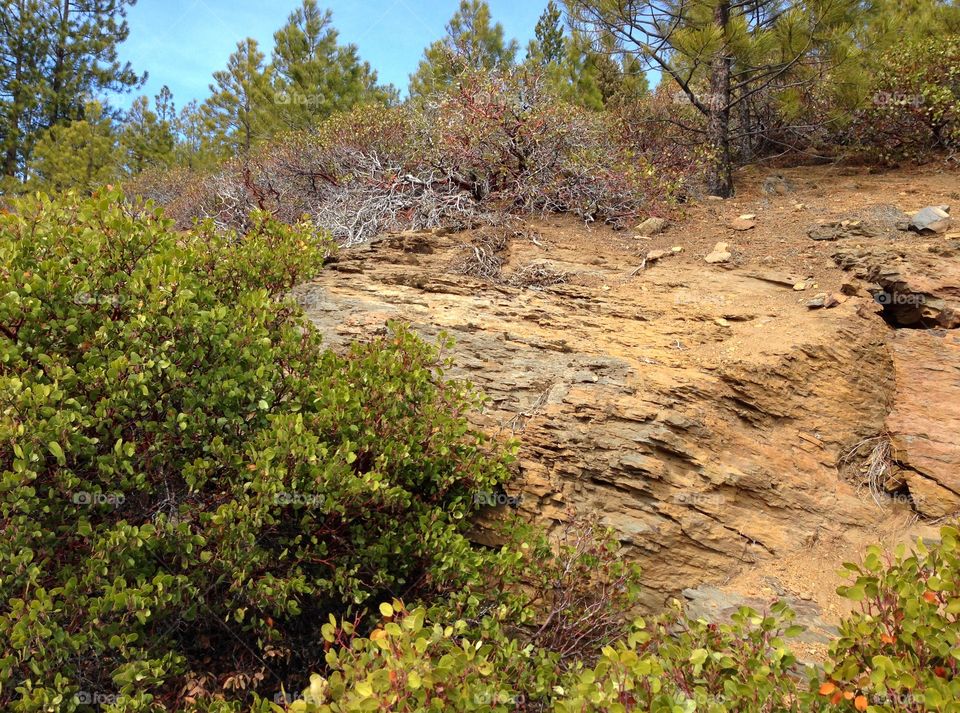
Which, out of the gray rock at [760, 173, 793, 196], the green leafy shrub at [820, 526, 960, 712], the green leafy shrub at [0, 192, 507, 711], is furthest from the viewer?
the gray rock at [760, 173, 793, 196]

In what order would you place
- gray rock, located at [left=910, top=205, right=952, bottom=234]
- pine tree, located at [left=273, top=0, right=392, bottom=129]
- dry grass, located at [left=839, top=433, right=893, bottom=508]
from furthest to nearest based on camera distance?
pine tree, located at [left=273, top=0, right=392, bottom=129], gray rock, located at [left=910, top=205, right=952, bottom=234], dry grass, located at [left=839, top=433, right=893, bottom=508]

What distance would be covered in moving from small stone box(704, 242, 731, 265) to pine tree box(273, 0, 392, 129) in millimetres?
10955

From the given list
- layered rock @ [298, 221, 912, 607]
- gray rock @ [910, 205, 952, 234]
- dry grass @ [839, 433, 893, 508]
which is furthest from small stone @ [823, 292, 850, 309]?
gray rock @ [910, 205, 952, 234]

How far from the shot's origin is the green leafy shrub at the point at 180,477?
8.19 feet

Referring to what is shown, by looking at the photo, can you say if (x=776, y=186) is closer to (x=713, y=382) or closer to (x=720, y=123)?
(x=720, y=123)

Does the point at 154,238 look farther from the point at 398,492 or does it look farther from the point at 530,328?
the point at 530,328

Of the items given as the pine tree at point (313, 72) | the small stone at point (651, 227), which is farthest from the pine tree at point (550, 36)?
the small stone at point (651, 227)

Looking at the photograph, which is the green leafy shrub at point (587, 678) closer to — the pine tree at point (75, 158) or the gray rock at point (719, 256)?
the gray rock at point (719, 256)

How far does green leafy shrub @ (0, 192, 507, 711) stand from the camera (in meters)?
2.50

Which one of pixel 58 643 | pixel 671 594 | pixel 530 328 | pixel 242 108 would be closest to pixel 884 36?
pixel 530 328

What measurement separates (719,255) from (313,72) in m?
12.8

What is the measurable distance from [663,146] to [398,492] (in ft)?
27.3

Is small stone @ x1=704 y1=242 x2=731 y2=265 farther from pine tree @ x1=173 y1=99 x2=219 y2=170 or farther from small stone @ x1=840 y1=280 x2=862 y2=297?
Result: pine tree @ x1=173 y1=99 x2=219 y2=170

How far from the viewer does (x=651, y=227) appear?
7312 mm
